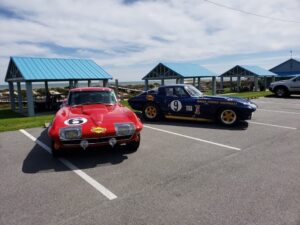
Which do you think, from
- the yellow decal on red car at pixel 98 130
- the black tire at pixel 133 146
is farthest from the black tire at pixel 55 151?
the black tire at pixel 133 146

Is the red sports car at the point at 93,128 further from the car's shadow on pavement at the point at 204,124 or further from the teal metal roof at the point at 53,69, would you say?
the teal metal roof at the point at 53,69

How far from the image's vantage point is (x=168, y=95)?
1019cm

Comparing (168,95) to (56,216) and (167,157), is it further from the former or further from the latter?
(56,216)

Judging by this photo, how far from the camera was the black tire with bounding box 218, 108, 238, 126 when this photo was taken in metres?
8.98

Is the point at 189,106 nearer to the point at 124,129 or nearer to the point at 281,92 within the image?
the point at 124,129

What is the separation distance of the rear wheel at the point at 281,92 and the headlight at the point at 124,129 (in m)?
20.0

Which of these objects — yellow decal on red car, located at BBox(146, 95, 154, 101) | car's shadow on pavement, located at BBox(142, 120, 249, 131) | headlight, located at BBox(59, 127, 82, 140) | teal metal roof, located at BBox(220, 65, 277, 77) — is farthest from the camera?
teal metal roof, located at BBox(220, 65, 277, 77)

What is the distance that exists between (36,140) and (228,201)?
5680mm

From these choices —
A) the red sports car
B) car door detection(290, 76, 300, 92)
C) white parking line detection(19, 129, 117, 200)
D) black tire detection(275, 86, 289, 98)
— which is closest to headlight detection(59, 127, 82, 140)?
the red sports car

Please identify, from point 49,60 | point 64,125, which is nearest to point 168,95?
point 64,125

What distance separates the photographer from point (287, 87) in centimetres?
2156

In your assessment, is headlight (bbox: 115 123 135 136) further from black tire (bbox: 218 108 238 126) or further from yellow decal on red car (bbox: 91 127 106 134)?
black tire (bbox: 218 108 238 126)

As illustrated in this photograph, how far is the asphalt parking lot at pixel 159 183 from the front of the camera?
3170mm

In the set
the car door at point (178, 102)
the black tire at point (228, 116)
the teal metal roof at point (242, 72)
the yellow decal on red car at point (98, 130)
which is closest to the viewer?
the yellow decal on red car at point (98, 130)
